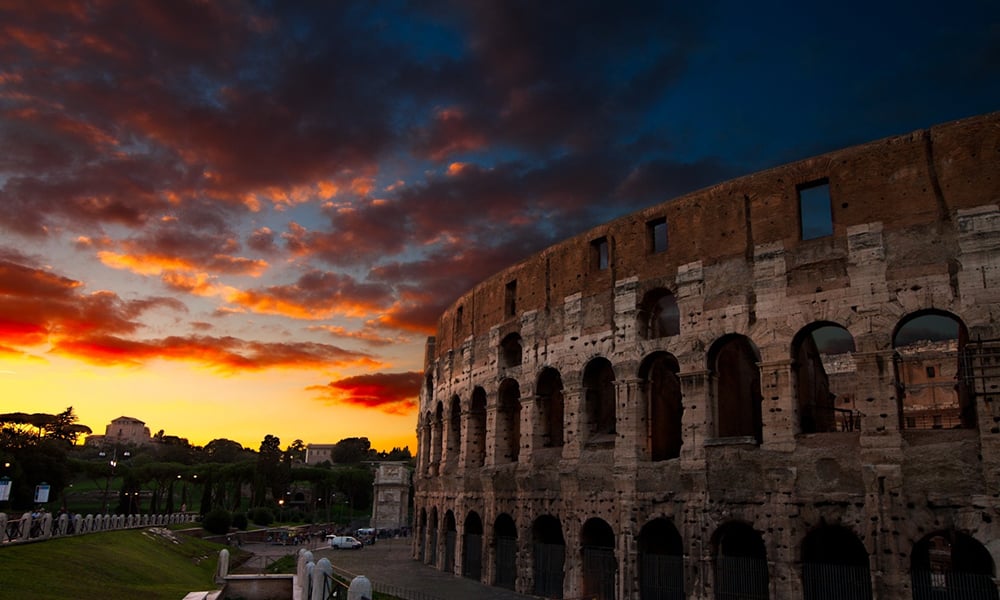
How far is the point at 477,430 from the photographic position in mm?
30438

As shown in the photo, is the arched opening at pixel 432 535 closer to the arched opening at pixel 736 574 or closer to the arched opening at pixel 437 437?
the arched opening at pixel 437 437

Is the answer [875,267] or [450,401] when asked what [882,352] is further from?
[450,401]

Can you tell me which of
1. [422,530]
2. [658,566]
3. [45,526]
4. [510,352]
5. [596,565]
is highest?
[510,352]

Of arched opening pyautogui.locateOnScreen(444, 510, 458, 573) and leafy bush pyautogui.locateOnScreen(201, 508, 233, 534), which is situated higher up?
arched opening pyautogui.locateOnScreen(444, 510, 458, 573)

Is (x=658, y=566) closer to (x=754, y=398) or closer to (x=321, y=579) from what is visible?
(x=754, y=398)

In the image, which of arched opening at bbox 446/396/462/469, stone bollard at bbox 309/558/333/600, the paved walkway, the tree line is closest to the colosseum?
the paved walkway

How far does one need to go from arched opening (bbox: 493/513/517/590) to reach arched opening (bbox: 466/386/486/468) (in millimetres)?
3343

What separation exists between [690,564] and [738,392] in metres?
5.75

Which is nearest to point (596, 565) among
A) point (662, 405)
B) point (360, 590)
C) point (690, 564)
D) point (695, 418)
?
point (690, 564)

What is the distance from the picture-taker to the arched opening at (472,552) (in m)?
27.9

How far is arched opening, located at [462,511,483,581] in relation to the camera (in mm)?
27916

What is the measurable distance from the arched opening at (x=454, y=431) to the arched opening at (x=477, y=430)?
169cm

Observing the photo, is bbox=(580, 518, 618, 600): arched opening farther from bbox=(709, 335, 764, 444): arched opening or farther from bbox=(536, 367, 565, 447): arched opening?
bbox=(709, 335, 764, 444): arched opening

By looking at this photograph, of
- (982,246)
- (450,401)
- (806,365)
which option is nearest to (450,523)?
(450,401)
